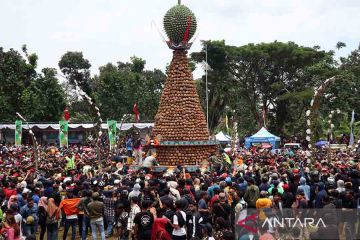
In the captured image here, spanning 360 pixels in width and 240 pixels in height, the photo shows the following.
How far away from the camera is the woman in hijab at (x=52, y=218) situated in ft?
39.5

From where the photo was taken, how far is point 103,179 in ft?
48.7

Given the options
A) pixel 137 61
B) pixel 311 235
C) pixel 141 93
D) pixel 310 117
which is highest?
pixel 137 61

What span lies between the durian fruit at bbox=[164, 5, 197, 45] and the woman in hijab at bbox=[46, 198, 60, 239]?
14.0 meters

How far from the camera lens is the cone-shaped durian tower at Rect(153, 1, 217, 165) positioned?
78.2ft

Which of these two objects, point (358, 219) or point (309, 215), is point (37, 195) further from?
point (358, 219)

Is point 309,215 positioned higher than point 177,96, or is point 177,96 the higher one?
point 177,96

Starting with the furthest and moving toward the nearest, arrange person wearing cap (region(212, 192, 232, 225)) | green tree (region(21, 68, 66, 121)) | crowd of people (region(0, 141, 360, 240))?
1. green tree (region(21, 68, 66, 121))
2. person wearing cap (region(212, 192, 232, 225))
3. crowd of people (region(0, 141, 360, 240))

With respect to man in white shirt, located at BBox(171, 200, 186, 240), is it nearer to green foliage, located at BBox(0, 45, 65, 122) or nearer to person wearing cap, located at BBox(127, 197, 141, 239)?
person wearing cap, located at BBox(127, 197, 141, 239)

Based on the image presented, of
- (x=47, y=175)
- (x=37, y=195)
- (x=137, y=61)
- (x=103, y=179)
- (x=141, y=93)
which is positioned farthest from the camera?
(x=137, y=61)

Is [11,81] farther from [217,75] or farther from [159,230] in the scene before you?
[159,230]

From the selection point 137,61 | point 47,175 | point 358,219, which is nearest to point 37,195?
point 47,175

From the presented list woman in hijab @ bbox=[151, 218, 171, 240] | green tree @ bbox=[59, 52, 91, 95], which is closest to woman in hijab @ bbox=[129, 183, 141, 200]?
woman in hijab @ bbox=[151, 218, 171, 240]

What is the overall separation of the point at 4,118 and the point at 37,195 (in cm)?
3737

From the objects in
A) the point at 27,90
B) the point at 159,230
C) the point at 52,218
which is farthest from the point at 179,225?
the point at 27,90
